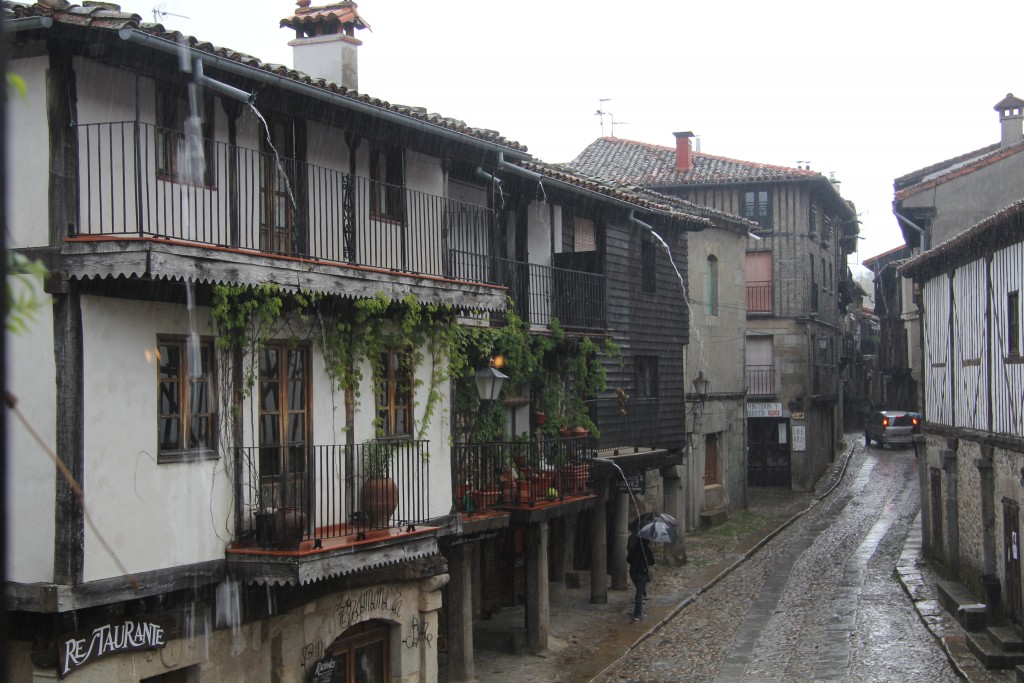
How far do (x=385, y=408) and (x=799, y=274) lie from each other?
2840 centimetres

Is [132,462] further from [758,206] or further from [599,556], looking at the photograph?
[758,206]

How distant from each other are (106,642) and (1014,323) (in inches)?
584

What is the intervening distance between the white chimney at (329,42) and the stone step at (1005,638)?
12.9m

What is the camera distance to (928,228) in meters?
28.9

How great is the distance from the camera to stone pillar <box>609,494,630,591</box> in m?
23.7

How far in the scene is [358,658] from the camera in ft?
47.0

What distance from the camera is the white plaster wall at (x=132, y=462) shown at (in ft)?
33.8

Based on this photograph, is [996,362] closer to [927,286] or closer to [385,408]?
[927,286]

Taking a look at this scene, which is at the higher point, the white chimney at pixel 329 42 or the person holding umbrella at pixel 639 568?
the white chimney at pixel 329 42

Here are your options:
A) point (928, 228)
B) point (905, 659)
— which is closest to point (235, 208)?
point (905, 659)

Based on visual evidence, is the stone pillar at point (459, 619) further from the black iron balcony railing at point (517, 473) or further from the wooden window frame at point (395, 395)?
the wooden window frame at point (395, 395)

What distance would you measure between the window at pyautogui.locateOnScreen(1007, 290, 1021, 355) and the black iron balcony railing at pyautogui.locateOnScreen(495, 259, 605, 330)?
7415 mm

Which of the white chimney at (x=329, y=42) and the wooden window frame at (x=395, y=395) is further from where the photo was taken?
the white chimney at (x=329, y=42)

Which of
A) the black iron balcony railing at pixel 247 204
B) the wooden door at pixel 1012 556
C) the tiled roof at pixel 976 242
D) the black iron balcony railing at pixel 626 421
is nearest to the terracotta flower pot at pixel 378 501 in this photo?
the black iron balcony railing at pixel 247 204
